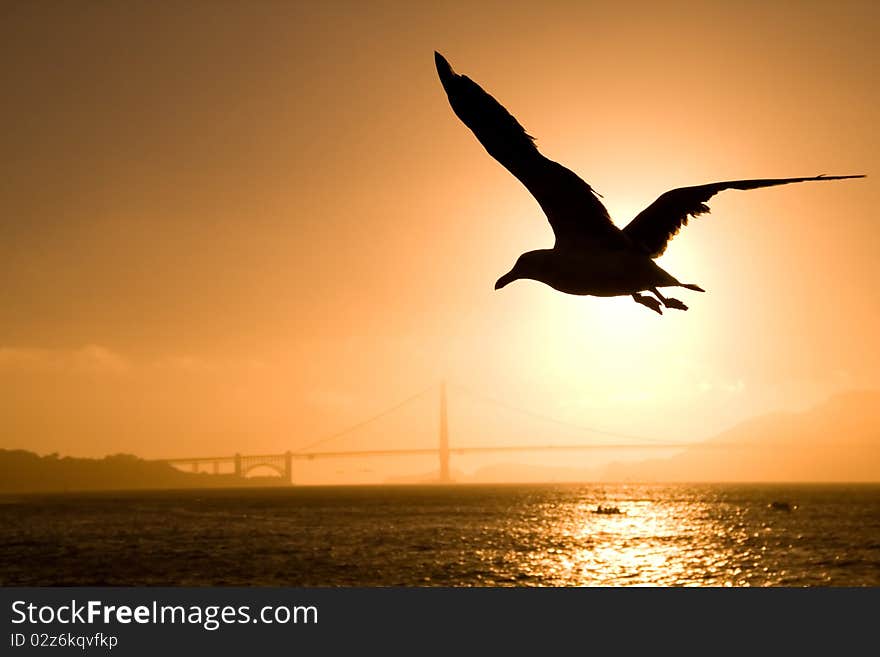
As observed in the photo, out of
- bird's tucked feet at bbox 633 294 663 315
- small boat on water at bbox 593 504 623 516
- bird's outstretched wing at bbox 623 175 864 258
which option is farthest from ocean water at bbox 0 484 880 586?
bird's tucked feet at bbox 633 294 663 315

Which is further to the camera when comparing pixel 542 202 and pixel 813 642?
pixel 813 642

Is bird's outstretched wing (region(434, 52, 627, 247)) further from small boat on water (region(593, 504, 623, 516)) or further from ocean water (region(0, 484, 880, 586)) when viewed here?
small boat on water (region(593, 504, 623, 516))

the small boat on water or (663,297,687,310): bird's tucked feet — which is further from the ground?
(663,297,687,310): bird's tucked feet

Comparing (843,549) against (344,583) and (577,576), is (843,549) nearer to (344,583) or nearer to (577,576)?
(577,576)

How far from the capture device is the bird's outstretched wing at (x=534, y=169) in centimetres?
582

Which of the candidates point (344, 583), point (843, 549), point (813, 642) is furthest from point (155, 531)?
point (813, 642)

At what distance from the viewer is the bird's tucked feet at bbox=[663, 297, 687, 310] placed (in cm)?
663

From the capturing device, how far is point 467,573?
143ft

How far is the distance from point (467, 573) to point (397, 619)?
21779 mm

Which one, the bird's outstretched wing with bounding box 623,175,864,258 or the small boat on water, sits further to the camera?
the small boat on water

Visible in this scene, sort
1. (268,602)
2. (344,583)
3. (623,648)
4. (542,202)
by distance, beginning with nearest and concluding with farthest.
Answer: (542,202), (623,648), (268,602), (344,583)

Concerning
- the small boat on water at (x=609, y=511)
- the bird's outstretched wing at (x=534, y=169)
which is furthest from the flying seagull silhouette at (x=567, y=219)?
the small boat on water at (x=609, y=511)

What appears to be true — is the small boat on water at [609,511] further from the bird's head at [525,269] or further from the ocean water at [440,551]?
the bird's head at [525,269]

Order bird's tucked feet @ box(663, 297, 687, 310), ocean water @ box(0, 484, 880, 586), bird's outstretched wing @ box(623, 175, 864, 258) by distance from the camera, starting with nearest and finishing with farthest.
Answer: bird's tucked feet @ box(663, 297, 687, 310), bird's outstretched wing @ box(623, 175, 864, 258), ocean water @ box(0, 484, 880, 586)
